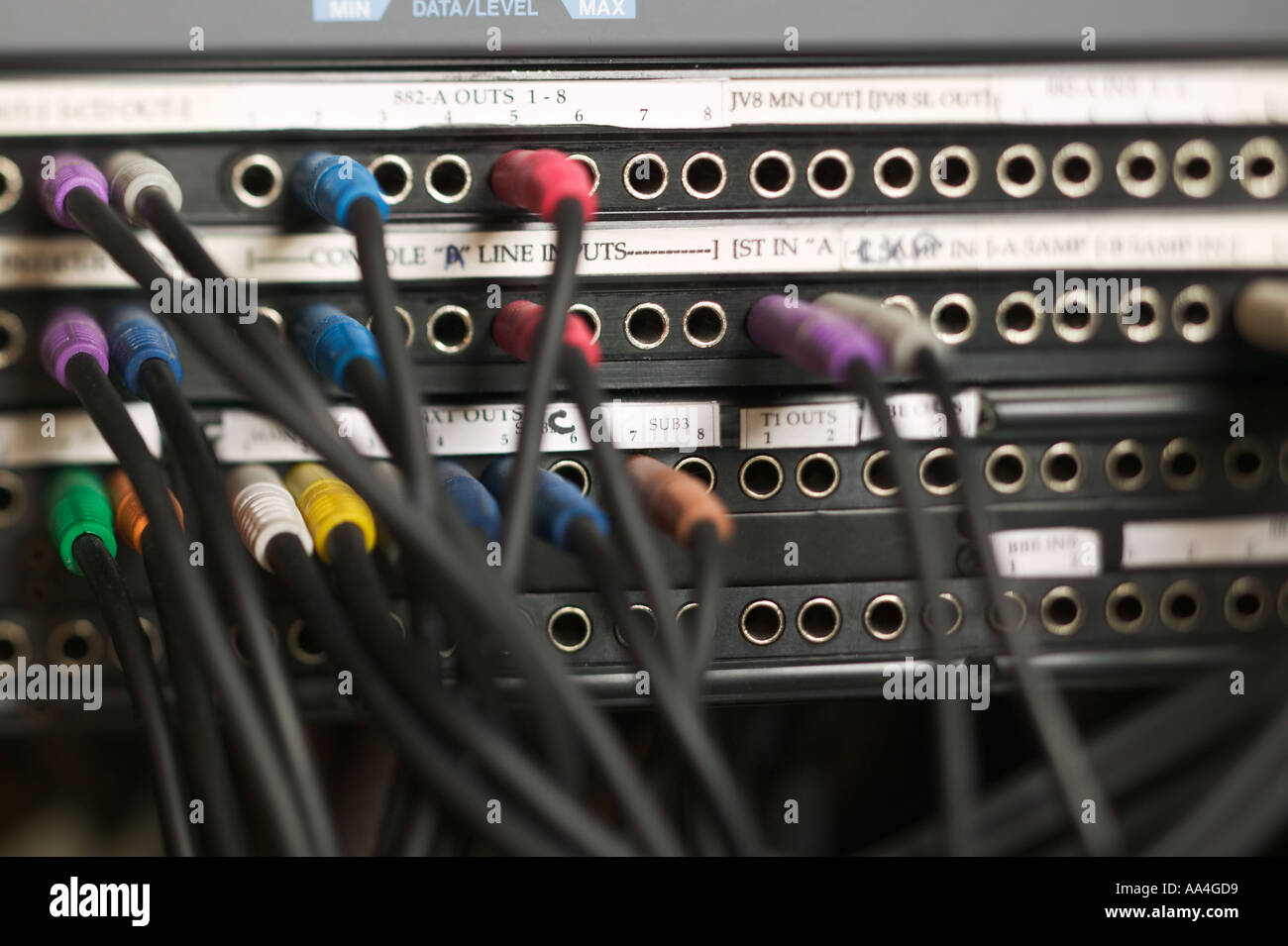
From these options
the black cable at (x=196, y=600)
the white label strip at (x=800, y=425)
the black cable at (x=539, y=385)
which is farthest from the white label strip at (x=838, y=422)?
the black cable at (x=196, y=600)

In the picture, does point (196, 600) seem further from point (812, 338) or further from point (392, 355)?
point (812, 338)

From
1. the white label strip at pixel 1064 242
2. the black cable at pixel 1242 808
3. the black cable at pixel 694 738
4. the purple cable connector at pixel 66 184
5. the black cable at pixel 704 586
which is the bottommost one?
the black cable at pixel 1242 808

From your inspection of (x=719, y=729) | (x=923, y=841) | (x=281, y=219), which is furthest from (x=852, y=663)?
(x=281, y=219)

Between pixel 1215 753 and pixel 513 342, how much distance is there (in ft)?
1.16

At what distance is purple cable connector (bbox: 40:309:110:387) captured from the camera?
338mm

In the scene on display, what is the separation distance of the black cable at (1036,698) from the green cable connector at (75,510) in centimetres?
31

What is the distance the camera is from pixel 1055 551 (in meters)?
Result: 0.40

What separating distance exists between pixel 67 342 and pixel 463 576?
18cm

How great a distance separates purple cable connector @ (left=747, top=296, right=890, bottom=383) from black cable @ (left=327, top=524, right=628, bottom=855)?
0.57 feet

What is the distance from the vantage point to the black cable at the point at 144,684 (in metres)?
0.32

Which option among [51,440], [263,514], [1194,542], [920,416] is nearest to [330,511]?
[263,514]

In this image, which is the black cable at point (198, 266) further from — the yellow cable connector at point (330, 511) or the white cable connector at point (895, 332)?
the white cable connector at point (895, 332)

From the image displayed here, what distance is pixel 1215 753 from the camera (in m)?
0.41

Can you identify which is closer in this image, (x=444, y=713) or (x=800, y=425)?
(x=444, y=713)
